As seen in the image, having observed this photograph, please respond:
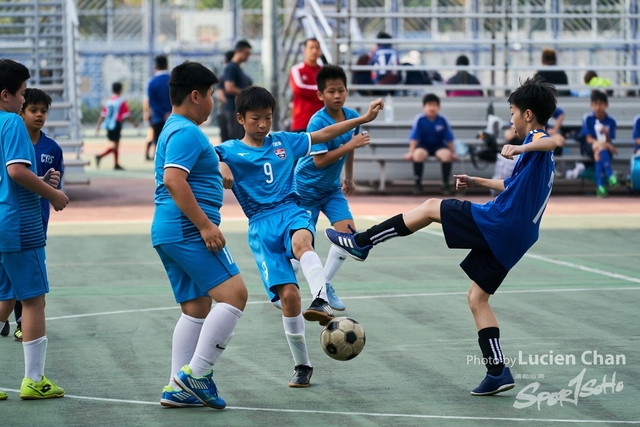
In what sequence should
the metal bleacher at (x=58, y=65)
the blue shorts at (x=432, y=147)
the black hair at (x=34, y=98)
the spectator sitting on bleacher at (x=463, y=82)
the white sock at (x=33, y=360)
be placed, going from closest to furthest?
the white sock at (x=33, y=360) → the black hair at (x=34, y=98) → the blue shorts at (x=432, y=147) → the metal bleacher at (x=58, y=65) → the spectator sitting on bleacher at (x=463, y=82)

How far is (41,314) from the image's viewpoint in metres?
5.88

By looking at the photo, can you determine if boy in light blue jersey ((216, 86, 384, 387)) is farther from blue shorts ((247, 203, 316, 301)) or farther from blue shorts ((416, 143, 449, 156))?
blue shorts ((416, 143, 449, 156))

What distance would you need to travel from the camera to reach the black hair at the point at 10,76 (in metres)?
5.83

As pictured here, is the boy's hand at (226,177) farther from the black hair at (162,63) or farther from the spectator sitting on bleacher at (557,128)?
the black hair at (162,63)

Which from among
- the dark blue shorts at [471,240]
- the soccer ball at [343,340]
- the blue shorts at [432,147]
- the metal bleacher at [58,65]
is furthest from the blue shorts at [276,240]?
the blue shorts at [432,147]

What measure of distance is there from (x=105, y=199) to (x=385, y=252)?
23.2 feet

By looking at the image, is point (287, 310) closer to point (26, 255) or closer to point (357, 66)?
point (26, 255)

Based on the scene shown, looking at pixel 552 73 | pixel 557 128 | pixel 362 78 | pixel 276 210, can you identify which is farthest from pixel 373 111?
pixel 552 73

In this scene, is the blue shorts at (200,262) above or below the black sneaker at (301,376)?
above

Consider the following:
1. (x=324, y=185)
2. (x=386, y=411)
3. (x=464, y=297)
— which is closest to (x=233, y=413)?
(x=386, y=411)

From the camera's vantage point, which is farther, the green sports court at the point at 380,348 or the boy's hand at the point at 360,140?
the boy's hand at the point at 360,140

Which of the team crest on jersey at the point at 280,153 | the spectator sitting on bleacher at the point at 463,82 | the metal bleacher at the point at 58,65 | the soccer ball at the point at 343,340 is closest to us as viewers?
the soccer ball at the point at 343,340

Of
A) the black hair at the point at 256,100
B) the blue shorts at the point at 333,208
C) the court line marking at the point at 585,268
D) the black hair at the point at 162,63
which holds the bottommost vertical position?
the court line marking at the point at 585,268

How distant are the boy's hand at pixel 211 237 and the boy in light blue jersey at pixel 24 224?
3.38ft
